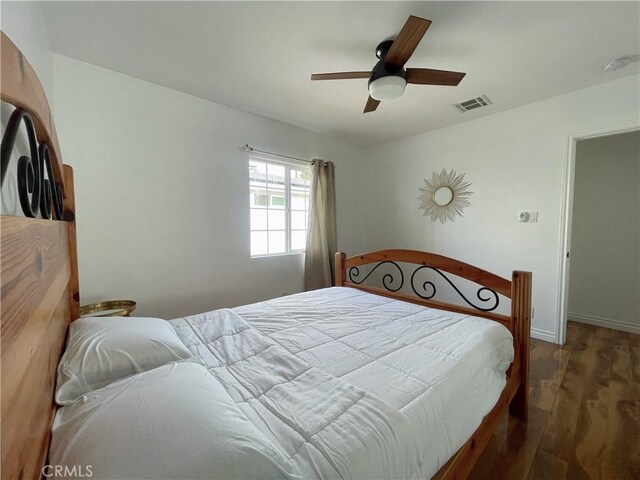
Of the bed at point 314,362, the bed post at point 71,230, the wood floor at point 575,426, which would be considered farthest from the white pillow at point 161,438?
the wood floor at point 575,426

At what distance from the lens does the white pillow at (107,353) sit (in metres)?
0.83

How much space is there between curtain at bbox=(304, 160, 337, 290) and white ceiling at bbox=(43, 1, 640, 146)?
1.03 metres

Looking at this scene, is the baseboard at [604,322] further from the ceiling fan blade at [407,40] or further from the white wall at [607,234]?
the ceiling fan blade at [407,40]

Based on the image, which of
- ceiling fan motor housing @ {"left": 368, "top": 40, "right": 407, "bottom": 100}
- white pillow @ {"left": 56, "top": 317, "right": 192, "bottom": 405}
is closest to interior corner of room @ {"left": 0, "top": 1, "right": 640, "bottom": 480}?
ceiling fan motor housing @ {"left": 368, "top": 40, "right": 407, "bottom": 100}

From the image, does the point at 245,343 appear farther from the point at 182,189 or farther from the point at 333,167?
the point at 333,167

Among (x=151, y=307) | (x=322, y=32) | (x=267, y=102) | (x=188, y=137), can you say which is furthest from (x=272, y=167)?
(x=151, y=307)

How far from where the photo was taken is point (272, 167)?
3219 millimetres

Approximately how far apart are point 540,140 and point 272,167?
2.91 metres

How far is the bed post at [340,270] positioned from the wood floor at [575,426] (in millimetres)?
1524

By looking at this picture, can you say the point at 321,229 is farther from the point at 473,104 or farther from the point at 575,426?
the point at 575,426

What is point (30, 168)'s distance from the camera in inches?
30.7

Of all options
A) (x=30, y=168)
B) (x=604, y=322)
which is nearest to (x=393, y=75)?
(x=30, y=168)

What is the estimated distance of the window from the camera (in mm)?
3086

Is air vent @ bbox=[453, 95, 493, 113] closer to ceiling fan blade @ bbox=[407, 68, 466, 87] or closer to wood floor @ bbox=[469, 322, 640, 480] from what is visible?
ceiling fan blade @ bbox=[407, 68, 466, 87]
